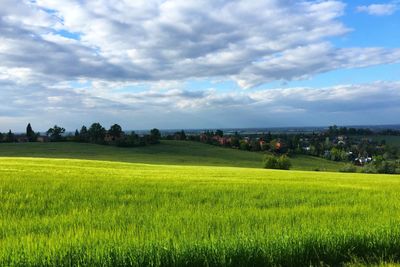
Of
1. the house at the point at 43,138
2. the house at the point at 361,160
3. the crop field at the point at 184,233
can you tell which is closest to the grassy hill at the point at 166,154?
the house at the point at 361,160

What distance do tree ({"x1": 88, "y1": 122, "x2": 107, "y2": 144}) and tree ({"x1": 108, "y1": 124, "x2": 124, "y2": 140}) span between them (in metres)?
2.00

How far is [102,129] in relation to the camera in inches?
4643

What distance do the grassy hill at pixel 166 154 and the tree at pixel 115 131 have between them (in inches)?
482

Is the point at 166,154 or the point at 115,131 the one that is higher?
the point at 115,131

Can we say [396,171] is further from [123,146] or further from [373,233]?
[373,233]

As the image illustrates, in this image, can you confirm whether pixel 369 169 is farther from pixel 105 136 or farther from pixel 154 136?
pixel 105 136

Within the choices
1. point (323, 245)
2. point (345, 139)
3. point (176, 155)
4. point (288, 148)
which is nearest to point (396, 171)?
point (288, 148)

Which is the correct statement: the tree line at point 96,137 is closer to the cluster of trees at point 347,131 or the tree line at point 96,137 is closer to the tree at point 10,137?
the tree at point 10,137

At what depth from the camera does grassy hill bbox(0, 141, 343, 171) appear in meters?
83.7

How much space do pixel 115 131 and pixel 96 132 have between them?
5416 mm

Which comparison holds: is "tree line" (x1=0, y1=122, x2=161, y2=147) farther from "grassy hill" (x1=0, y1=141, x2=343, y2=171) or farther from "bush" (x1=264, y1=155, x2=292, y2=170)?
"bush" (x1=264, y1=155, x2=292, y2=170)

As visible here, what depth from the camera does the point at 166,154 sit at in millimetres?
98812

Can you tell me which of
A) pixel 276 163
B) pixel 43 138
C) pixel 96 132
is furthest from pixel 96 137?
pixel 276 163

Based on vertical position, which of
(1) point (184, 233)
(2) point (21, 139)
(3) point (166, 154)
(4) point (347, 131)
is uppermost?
(2) point (21, 139)
